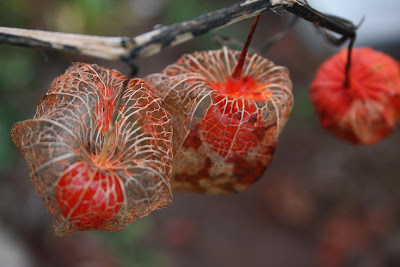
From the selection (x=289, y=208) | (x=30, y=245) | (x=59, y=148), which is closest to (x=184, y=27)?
(x=59, y=148)

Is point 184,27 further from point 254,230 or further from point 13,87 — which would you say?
point 254,230

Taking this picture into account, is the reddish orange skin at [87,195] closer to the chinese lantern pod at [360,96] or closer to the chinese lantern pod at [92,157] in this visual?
the chinese lantern pod at [92,157]

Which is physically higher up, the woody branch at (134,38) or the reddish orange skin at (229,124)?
the woody branch at (134,38)

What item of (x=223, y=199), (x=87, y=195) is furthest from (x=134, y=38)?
(x=223, y=199)

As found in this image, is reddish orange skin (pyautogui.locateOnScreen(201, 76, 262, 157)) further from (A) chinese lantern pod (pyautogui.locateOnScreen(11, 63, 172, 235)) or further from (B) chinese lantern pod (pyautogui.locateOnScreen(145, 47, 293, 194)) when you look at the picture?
(A) chinese lantern pod (pyautogui.locateOnScreen(11, 63, 172, 235))

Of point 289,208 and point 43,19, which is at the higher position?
point 43,19

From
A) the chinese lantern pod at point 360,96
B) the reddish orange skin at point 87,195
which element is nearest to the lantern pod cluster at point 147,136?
the reddish orange skin at point 87,195
